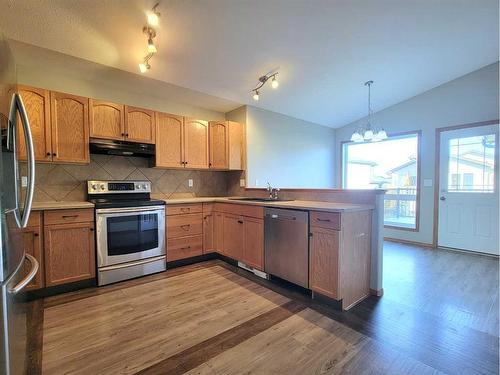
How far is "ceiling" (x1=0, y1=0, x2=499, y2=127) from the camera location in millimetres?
2129

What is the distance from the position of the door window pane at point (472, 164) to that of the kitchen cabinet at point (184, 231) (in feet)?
14.3

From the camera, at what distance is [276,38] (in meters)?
2.63

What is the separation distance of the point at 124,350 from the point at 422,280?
3117mm

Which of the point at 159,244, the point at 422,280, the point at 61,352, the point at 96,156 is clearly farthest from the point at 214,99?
the point at 422,280

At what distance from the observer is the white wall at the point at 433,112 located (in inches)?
150

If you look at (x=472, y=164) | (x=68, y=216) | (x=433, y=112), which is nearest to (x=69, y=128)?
(x=68, y=216)

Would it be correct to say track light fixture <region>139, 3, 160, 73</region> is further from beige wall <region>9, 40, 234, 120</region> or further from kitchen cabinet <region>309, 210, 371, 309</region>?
kitchen cabinet <region>309, 210, 371, 309</region>

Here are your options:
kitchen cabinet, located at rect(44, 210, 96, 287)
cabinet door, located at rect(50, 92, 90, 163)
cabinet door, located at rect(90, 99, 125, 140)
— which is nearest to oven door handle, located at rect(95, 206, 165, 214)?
kitchen cabinet, located at rect(44, 210, 96, 287)

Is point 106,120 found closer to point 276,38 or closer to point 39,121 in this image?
point 39,121

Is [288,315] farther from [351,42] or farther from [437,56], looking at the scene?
[437,56]

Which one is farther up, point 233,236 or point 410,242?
point 233,236

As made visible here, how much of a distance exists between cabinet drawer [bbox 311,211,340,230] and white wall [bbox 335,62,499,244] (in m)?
3.37

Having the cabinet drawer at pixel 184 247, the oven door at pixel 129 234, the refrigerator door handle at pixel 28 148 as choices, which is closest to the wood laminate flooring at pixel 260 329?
the oven door at pixel 129 234

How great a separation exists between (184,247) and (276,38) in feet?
9.43
